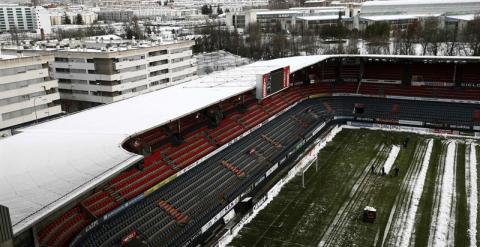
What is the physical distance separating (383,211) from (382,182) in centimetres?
535

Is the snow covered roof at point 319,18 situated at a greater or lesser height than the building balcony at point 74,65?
greater

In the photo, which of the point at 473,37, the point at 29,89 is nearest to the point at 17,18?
the point at 29,89

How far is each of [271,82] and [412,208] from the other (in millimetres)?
16976

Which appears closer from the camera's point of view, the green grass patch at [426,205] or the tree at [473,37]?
the green grass patch at [426,205]

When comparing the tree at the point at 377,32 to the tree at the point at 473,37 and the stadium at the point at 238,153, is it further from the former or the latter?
the stadium at the point at 238,153

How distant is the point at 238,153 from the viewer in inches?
1411

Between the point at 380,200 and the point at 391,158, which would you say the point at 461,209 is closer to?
the point at 380,200

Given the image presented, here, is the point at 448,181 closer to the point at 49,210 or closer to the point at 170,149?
the point at 170,149

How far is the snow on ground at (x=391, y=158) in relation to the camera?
37.0 metres

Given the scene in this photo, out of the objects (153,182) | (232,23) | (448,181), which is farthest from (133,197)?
(232,23)

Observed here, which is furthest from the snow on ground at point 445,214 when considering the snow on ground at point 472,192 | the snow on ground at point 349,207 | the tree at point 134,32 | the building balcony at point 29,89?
the tree at point 134,32

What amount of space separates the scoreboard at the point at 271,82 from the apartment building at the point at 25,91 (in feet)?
86.0

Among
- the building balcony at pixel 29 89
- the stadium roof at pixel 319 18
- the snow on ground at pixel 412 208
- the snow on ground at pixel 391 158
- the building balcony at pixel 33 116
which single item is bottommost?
the snow on ground at pixel 391 158

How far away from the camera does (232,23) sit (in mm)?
161875
